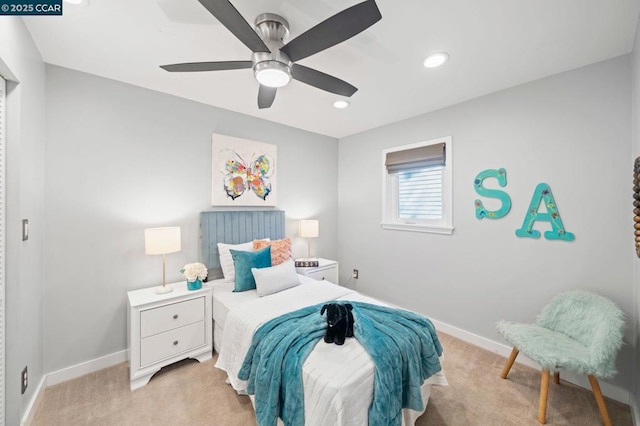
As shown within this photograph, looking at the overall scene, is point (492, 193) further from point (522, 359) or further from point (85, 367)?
point (85, 367)

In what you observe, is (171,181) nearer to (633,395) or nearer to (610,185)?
(610,185)

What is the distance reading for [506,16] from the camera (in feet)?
5.02

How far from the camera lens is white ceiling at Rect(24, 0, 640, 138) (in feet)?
4.87

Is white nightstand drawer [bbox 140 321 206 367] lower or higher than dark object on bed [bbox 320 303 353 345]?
lower

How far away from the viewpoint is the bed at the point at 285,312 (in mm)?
1255

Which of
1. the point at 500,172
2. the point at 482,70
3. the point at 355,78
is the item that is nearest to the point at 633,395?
the point at 500,172

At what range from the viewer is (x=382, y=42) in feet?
5.83

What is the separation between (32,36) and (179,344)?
8.13 ft

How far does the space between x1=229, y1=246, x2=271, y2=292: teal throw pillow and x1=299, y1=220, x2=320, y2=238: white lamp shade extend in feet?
3.13

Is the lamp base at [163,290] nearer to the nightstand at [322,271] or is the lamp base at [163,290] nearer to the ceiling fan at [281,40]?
the nightstand at [322,271]

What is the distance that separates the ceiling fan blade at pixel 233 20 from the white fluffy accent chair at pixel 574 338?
2600 mm

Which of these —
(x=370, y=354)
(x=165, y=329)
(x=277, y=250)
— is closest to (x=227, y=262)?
(x=277, y=250)

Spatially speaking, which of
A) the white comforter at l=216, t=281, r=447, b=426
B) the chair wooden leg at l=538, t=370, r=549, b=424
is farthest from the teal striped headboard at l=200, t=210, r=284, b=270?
the chair wooden leg at l=538, t=370, r=549, b=424

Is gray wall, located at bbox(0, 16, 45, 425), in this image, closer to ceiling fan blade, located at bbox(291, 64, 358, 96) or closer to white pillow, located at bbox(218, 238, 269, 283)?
white pillow, located at bbox(218, 238, 269, 283)
